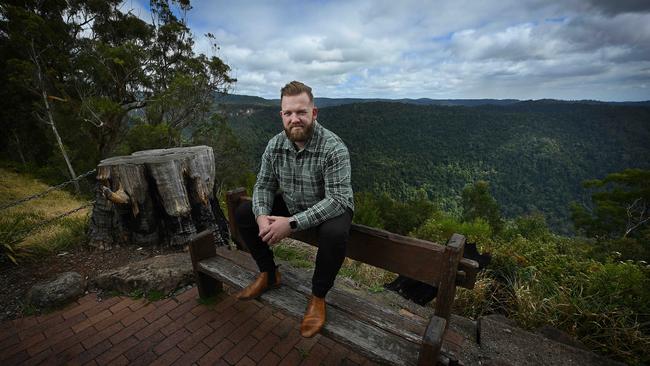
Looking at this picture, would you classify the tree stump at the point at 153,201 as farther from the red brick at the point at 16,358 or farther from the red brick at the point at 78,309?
the red brick at the point at 16,358

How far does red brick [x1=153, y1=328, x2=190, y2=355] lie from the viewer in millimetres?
2109

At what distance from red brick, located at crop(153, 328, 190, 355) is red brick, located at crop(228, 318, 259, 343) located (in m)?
0.38

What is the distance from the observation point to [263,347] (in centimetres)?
211

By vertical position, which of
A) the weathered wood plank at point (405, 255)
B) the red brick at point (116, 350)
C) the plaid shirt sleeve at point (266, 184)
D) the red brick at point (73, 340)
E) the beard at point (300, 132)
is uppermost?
the beard at point (300, 132)

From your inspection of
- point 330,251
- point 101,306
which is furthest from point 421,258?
point 101,306

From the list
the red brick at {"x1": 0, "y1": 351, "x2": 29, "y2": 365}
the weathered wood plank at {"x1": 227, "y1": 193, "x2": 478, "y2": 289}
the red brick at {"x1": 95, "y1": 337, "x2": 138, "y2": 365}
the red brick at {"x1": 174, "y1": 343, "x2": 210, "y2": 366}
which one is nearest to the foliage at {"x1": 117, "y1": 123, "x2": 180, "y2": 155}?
the red brick at {"x1": 0, "y1": 351, "x2": 29, "y2": 365}

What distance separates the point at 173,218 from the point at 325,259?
267cm

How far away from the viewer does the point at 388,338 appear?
5.38ft

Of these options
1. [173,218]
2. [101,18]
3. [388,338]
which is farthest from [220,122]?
[388,338]

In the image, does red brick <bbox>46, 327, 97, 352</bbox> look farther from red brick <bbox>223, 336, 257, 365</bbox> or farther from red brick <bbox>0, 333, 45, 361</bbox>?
red brick <bbox>223, 336, 257, 365</bbox>

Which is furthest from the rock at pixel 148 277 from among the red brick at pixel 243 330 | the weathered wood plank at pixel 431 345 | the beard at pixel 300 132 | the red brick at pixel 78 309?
the weathered wood plank at pixel 431 345

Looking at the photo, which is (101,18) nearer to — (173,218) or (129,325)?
(173,218)

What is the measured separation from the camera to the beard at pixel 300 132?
1908 mm

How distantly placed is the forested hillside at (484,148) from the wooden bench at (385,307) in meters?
67.0
